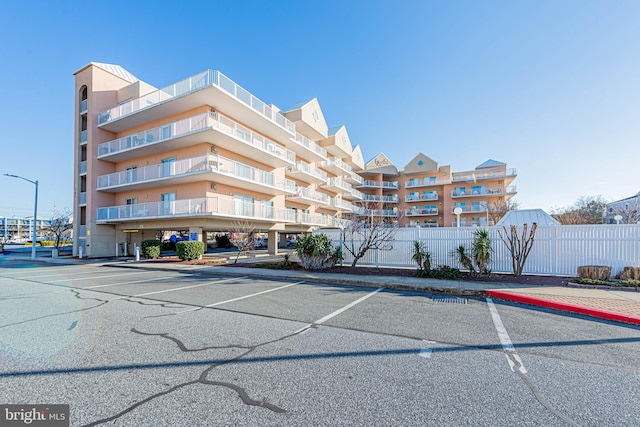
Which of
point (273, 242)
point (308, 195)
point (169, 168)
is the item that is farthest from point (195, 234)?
point (308, 195)

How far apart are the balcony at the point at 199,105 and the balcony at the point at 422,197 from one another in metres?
32.2

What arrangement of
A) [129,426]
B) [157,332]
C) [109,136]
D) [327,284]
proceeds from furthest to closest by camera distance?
1. [109,136]
2. [327,284]
3. [157,332]
4. [129,426]

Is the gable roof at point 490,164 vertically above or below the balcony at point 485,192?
above

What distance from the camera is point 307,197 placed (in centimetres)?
3244

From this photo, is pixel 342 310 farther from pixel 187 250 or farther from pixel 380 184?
pixel 380 184

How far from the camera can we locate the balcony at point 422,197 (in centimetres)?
4959

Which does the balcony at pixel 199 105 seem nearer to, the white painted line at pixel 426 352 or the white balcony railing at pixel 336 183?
the white balcony railing at pixel 336 183

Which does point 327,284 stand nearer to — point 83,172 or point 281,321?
point 281,321

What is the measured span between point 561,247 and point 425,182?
42237 millimetres

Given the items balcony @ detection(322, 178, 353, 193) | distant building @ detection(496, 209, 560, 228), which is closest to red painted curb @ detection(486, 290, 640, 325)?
distant building @ detection(496, 209, 560, 228)

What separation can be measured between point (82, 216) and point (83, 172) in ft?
13.6

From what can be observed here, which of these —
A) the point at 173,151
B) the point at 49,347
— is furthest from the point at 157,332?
the point at 173,151

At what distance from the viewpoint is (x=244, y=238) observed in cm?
1994

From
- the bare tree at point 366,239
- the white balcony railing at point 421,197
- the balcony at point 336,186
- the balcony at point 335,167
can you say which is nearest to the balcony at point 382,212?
the balcony at point 336,186
